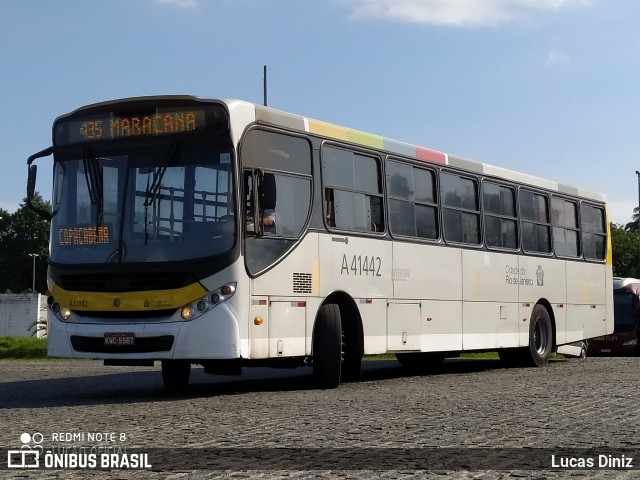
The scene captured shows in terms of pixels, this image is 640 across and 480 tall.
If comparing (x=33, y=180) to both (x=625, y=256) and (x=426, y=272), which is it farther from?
(x=625, y=256)

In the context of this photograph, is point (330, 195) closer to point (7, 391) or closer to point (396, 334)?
point (396, 334)

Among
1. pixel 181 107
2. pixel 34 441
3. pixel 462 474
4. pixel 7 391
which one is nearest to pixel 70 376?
pixel 7 391

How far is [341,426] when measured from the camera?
1074 cm

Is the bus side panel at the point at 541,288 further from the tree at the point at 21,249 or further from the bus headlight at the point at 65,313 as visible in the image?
the tree at the point at 21,249

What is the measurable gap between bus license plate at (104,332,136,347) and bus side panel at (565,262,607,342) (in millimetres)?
12139

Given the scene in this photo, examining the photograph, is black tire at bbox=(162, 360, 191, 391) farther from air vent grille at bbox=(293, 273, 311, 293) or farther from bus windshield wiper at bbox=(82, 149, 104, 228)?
bus windshield wiper at bbox=(82, 149, 104, 228)

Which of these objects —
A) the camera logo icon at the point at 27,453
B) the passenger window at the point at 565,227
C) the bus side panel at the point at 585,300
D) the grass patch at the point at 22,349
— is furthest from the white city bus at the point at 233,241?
the grass patch at the point at 22,349

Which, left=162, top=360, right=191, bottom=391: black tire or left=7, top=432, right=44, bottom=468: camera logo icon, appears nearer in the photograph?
left=7, top=432, right=44, bottom=468: camera logo icon

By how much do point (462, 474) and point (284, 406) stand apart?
212 inches

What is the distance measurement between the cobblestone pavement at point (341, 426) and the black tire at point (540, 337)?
3980mm

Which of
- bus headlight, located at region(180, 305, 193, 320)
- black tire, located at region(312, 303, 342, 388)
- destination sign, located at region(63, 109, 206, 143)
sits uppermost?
destination sign, located at region(63, 109, 206, 143)

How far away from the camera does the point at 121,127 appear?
48.9 feet

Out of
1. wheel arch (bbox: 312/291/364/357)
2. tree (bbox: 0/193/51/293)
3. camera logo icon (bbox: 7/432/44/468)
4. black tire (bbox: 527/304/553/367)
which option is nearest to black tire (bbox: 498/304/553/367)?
black tire (bbox: 527/304/553/367)

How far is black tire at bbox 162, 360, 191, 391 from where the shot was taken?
1652 centimetres
